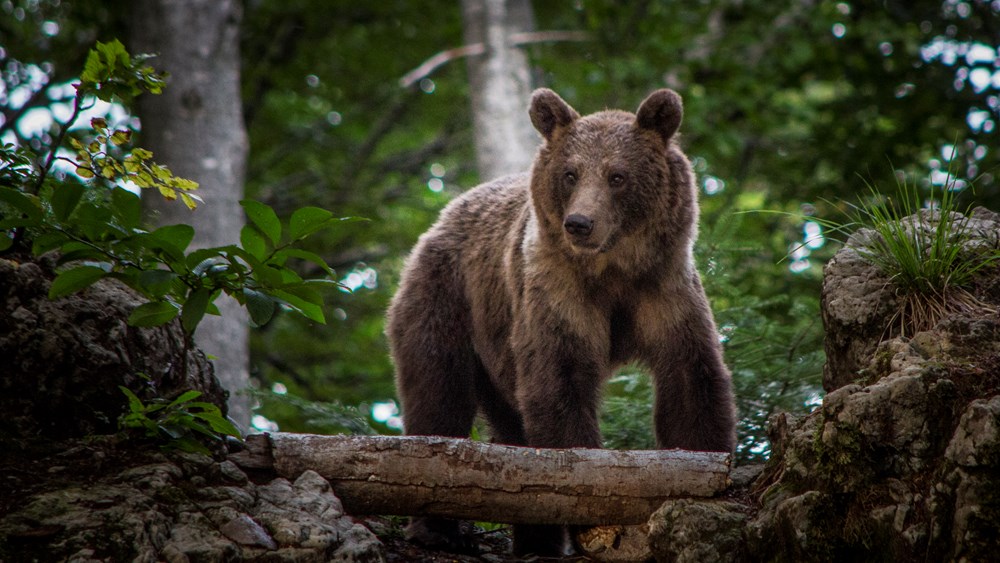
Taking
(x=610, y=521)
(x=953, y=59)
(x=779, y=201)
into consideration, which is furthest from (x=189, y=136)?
(x=953, y=59)

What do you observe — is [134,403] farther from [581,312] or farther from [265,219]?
[581,312]

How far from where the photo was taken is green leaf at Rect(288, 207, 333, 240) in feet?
12.8

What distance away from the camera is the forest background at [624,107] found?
734 cm

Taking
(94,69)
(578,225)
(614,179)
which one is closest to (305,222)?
(94,69)

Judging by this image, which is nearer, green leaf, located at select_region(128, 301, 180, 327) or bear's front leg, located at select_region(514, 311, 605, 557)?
green leaf, located at select_region(128, 301, 180, 327)

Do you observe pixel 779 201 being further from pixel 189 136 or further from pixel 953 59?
pixel 189 136

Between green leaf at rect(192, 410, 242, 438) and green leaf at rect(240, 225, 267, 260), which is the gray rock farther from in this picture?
green leaf at rect(240, 225, 267, 260)

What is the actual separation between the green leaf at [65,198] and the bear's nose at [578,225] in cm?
253

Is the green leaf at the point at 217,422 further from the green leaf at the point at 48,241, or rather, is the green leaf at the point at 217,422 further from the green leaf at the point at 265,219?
the green leaf at the point at 48,241

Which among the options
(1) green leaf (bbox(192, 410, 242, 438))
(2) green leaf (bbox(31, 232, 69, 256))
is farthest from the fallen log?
(2) green leaf (bbox(31, 232, 69, 256))

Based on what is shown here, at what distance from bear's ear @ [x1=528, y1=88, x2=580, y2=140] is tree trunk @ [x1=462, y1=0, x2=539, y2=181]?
332cm

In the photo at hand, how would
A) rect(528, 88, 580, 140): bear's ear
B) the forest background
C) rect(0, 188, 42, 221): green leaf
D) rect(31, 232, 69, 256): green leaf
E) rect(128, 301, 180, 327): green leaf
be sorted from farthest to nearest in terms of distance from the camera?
the forest background < rect(528, 88, 580, 140): bear's ear < rect(128, 301, 180, 327): green leaf < rect(31, 232, 69, 256): green leaf < rect(0, 188, 42, 221): green leaf

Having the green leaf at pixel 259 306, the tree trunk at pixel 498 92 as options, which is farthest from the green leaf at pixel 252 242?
the tree trunk at pixel 498 92

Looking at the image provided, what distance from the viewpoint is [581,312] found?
5.44 meters
